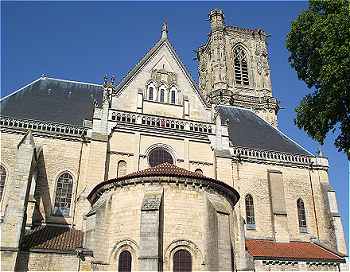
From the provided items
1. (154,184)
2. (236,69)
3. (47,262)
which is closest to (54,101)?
(47,262)

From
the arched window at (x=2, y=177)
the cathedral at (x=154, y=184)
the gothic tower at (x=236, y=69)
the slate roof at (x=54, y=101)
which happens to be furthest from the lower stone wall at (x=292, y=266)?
the gothic tower at (x=236, y=69)

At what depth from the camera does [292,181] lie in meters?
29.0

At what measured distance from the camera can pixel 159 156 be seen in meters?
26.5

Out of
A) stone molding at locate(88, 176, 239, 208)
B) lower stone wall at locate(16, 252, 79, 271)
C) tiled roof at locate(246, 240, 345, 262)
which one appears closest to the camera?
stone molding at locate(88, 176, 239, 208)

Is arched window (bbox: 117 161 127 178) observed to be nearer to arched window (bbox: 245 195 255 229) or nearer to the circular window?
the circular window

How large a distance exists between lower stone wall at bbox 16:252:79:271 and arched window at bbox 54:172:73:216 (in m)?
4.71

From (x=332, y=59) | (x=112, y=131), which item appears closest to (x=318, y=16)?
(x=332, y=59)

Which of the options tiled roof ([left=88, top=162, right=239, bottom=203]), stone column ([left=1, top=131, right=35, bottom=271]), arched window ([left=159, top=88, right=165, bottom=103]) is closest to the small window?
arched window ([left=159, top=88, right=165, bottom=103])

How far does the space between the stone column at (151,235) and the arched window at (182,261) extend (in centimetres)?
75

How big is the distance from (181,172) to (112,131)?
815 cm

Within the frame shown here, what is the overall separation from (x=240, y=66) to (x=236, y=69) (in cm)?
63

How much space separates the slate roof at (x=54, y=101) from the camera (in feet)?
87.5

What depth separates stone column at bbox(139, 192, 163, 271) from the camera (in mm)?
16188

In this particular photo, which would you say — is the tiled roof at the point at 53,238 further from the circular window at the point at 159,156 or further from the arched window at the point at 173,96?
the arched window at the point at 173,96
